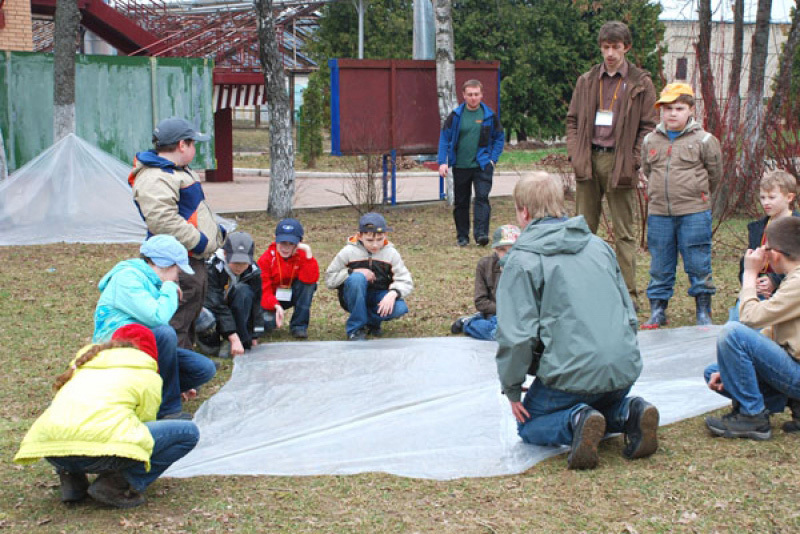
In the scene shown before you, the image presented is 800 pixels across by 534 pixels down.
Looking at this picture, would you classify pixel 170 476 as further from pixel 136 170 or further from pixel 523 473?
pixel 136 170

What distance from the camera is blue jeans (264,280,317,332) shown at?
639 centimetres

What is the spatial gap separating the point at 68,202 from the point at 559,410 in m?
7.74

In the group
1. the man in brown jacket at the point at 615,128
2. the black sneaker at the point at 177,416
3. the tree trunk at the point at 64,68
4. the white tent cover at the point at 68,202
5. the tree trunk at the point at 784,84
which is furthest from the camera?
the tree trunk at the point at 784,84

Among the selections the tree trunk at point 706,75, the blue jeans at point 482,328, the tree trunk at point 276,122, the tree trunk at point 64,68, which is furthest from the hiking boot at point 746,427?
the tree trunk at point 64,68

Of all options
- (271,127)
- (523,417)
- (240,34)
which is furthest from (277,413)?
(240,34)

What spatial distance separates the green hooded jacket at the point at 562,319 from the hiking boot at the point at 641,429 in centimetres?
12

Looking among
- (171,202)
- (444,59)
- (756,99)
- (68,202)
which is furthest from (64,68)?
(756,99)

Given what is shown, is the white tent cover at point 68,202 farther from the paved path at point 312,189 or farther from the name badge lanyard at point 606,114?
the name badge lanyard at point 606,114

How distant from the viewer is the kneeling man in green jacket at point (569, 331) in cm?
387

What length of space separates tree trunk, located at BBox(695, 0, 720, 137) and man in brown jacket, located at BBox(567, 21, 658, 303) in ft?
12.0

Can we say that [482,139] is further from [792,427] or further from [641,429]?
[641,429]

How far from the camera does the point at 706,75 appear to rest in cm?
1138

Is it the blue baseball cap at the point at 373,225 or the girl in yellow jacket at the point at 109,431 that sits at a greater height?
the blue baseball cap at the point at 373,225

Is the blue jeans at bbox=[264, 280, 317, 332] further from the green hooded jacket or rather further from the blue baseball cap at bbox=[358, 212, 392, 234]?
the green hooded jacket
